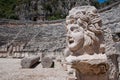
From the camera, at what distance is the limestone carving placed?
325 centimetres

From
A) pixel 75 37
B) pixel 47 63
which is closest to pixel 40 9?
pixel 47 63

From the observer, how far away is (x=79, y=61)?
10.6ft

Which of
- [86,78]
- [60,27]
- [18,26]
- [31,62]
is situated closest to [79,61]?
[86,78]

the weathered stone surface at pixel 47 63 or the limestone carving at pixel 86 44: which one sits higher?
the limestone carving at pixel 86 44

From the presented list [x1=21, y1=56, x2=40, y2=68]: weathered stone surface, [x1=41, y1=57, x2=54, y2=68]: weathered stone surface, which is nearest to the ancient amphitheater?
[x1=21, y1=56, x2=40, y2=68]: weathered stone surface

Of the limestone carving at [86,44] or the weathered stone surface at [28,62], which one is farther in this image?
the weathered stone surface at [28,62]

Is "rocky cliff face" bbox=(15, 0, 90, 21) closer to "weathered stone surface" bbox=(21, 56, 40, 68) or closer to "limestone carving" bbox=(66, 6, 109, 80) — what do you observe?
"weathered stone surface" bbox=(21, 56, 40, 68)

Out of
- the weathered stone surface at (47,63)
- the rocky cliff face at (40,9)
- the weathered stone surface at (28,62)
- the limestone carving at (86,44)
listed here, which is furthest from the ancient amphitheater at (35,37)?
the rocky cliff face at (40,9)

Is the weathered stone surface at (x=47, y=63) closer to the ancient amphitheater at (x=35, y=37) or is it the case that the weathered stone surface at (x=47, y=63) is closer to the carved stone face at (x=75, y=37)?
the ancient amphitheater at (x=35, y=37)

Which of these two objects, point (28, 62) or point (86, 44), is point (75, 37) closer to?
point (86, 44)

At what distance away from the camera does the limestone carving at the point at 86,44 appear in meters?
3.25

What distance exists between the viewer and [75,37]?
3.30 m

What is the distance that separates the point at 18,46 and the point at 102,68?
15.4 metres

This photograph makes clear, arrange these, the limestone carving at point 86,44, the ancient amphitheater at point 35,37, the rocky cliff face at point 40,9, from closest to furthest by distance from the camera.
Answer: the limestone carving at point 86,44, the ancient amphitheater at point 35,37, the rocky cliff face at point 40,9
